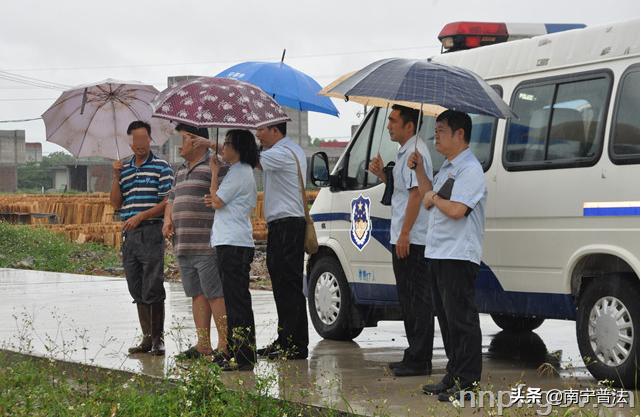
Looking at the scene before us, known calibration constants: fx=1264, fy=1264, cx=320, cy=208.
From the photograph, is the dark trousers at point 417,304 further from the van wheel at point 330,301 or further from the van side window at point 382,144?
the van wheel at point 330,301

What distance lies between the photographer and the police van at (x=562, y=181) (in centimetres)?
778

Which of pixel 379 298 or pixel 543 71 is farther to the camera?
pixel 379 298

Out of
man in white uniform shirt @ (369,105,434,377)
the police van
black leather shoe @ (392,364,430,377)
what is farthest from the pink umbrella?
black leather shoe @ (392,364,430,377)

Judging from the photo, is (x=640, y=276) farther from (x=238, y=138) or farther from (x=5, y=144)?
(x=5, y=144)

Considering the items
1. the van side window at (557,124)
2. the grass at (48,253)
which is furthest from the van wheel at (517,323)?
the grass at (48,253)

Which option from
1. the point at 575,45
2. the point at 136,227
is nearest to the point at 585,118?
the point at 575,45

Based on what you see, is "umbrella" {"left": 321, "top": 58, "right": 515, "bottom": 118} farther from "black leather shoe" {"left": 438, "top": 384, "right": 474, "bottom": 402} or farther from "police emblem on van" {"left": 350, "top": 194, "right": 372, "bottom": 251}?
"police emblem on van" {"left": 350, "top": 194, "right": 372, "bottom": 251}

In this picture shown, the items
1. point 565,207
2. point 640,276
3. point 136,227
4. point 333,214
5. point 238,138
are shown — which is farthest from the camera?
point 333,214

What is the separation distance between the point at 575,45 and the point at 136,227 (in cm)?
356

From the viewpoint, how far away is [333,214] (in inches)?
413

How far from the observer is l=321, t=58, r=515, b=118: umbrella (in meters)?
7.56

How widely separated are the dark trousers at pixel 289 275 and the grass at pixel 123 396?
131 centimetres

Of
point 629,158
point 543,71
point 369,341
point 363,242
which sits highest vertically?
point 543,71

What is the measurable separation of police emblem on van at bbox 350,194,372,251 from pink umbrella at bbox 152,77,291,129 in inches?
61.8
